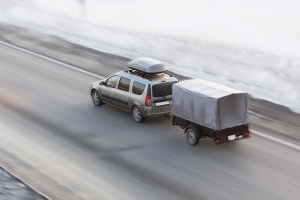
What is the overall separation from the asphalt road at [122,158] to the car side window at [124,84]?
96 centimetres

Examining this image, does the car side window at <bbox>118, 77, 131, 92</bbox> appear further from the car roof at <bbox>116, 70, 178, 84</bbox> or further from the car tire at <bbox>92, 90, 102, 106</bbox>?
the car tire at <bbox>92, 90, 102, 106</bbox>

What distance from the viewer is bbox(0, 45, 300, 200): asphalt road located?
555 inches

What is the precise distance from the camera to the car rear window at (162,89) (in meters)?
18.1

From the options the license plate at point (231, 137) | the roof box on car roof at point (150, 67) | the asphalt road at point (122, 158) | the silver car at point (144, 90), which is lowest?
the asphalt road at point (122, 158)

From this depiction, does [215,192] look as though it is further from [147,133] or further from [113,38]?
[113,38]

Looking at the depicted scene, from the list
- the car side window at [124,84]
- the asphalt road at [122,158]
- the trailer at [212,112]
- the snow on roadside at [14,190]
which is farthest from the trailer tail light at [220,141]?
the snow on roadside at [14,190]

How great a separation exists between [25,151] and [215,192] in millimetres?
5847

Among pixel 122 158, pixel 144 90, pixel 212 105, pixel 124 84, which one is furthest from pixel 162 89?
pixel 122 158

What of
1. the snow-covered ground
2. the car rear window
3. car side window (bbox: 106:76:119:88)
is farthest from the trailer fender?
the snow-covered ground

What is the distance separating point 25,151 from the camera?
1641 centimetres

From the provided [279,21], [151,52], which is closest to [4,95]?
[151,52]

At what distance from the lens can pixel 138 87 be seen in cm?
1842

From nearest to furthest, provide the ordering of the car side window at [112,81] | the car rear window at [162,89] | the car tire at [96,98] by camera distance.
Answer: the car rear window at [162,89] → the car side window at [112,81] → the car tire at [96,98]

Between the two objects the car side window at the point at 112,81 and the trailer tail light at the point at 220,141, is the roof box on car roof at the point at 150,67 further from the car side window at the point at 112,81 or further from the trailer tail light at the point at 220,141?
the trailer tail light at the point at 220,141
